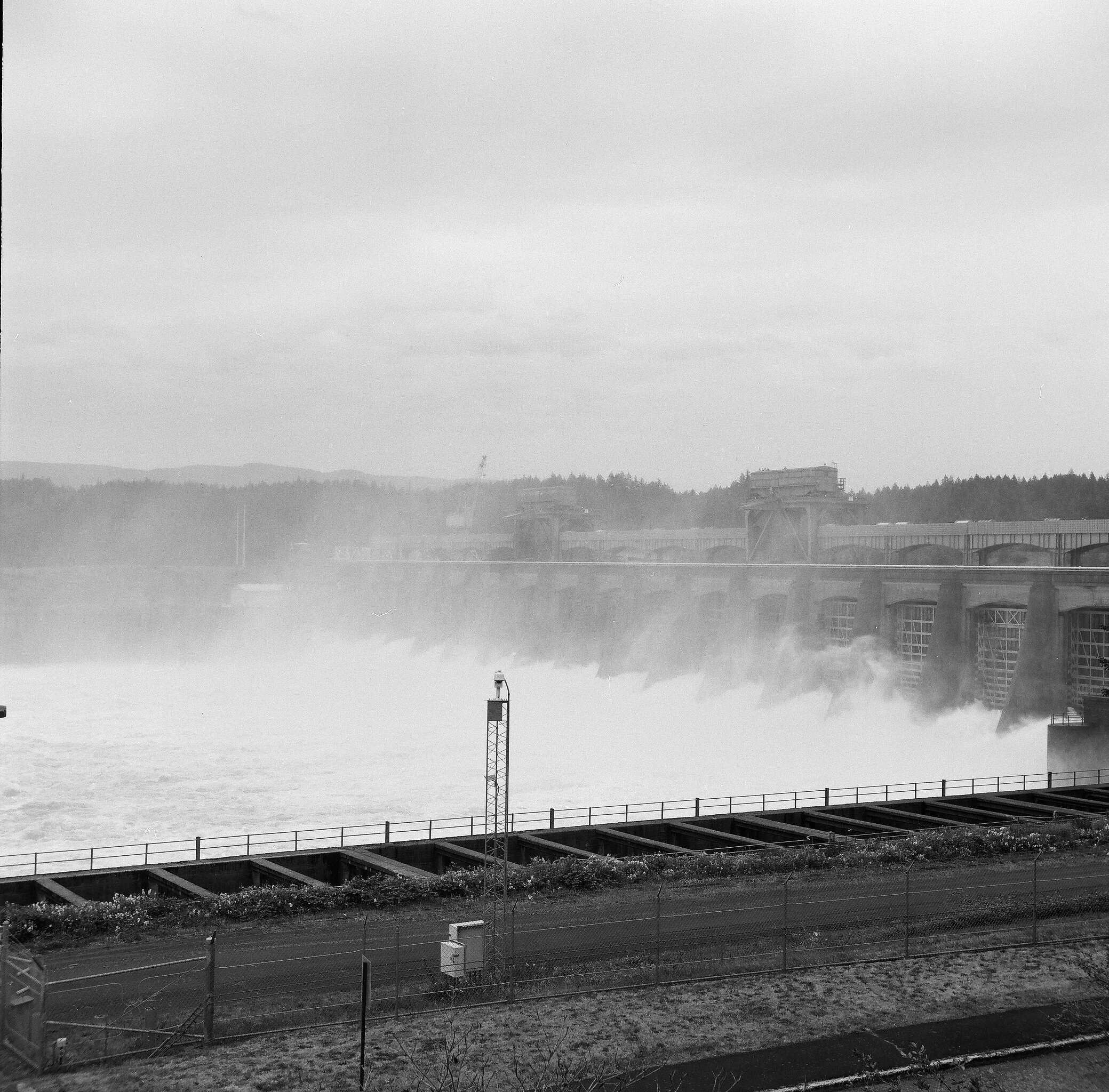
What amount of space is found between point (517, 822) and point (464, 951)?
24813 millimetres

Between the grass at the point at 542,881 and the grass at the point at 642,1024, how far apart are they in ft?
23.6

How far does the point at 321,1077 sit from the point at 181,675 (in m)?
89.0

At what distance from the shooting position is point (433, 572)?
104 m

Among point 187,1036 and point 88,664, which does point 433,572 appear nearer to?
point 88,664

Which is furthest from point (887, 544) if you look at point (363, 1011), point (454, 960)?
point (363, 1011)

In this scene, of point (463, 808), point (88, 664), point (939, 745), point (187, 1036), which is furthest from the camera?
point (88, 664)

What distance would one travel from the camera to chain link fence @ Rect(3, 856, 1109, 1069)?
1571 centimetres

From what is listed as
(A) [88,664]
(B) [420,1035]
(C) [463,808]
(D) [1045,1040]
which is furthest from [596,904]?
(A) [88,664]

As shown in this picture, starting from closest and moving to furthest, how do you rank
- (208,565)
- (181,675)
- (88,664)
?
(181,675) < (88,664) < (208,565)

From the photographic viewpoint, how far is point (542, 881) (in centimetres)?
2431

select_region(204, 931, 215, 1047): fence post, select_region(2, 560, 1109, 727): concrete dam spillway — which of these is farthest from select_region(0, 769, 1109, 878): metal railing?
select_region(204, 931, 215, 1047): fence post

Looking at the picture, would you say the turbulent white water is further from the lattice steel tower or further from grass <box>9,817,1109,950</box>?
the lattice steel tower

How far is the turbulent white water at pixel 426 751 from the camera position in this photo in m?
45.2

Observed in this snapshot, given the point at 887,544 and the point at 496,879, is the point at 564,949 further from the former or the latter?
the point at 887,544
